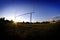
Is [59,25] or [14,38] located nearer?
[14,38]

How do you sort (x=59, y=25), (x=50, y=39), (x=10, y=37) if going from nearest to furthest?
1. (x=50, y=39)
2. (x=10, y=37)
3. (x=59, y=25)

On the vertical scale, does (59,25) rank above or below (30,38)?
above

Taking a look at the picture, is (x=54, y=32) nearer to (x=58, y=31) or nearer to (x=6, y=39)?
(x=58, y=31)

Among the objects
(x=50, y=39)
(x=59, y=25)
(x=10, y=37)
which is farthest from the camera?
(x=59, y=25)

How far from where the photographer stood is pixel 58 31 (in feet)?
97.0

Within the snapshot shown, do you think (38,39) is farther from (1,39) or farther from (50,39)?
(1,39)

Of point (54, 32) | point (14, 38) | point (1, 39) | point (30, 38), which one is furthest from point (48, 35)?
point (1, 39)

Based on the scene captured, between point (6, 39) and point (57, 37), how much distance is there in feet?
27.5

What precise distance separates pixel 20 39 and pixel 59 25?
8.08 meters

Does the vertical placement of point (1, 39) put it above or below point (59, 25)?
below

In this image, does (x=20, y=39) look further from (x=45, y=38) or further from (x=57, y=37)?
(x=57, y=37)

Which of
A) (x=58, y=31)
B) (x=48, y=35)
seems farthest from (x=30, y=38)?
(x=58, y=31)

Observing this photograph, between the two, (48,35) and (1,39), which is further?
(48,35)

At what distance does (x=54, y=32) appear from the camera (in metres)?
29.6
